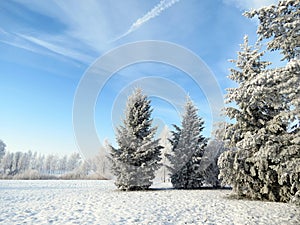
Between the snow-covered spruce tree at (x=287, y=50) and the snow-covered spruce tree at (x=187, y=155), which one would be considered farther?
the snow-covered spruce tree at (x=187, y=155)

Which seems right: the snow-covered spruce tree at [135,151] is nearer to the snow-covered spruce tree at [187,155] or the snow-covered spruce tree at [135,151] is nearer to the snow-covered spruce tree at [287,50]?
the snow-covered spruce tree at [187,155]

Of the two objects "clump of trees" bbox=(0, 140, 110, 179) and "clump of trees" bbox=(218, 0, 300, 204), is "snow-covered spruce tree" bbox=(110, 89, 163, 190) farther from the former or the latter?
"clump of trees" bbox=(0, 140, 110, 179)

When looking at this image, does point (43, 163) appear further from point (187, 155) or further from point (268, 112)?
point (268, 112)

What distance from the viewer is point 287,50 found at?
5664 mm

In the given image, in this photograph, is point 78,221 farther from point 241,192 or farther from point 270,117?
point 270,117

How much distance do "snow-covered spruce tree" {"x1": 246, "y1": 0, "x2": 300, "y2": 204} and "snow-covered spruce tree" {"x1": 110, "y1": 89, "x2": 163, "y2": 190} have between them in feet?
29.6

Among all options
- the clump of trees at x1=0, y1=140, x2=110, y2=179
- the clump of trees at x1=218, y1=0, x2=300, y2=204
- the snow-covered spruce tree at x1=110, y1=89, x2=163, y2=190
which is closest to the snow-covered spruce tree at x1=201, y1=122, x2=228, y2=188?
the snow-covered spruce tree at x1=110, y1=89, x2=163, y2=190

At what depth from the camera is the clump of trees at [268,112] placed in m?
4.75

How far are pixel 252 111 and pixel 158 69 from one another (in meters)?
9.38

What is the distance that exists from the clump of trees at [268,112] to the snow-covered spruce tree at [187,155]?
535cm

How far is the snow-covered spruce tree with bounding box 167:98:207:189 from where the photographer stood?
15281mm

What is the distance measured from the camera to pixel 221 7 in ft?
37.6

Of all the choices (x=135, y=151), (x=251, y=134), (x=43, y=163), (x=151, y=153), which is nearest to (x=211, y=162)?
(x=151, y=153)

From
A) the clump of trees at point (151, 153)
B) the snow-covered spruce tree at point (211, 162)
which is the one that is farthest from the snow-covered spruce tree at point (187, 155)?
the snow-covered spruce tree at point (211, 162)
